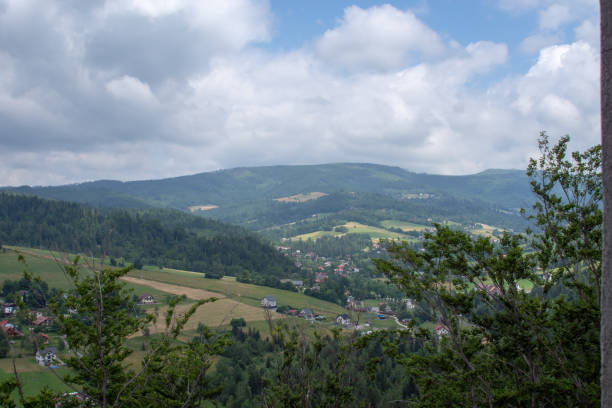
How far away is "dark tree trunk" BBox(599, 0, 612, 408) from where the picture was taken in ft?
11.3

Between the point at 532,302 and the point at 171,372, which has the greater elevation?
the point at 532,302

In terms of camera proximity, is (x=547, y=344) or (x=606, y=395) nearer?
(x=606, y=395)

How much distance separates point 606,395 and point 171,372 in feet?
26.1

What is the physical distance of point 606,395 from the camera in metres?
3.39

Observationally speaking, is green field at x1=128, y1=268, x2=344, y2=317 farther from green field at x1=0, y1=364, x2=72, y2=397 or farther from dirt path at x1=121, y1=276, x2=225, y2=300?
green field at x1=0, y1=364, x2=72, y2=397

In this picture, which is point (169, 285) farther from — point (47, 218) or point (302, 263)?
point (47, 218)

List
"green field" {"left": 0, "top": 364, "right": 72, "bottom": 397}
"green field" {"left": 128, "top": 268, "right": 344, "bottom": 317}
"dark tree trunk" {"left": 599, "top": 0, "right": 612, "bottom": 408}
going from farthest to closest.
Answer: "green field" {"left": 128, "top": 268, "right": 344, "bottom": 317}, "green field" {"left": 0, "top": 364, "right": 72, "bottom": 397}, "dark tree trunk" {"left": 599, "top": 0, "right": 612, "bottom": 408}

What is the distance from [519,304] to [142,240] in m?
139

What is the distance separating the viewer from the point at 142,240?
438ft

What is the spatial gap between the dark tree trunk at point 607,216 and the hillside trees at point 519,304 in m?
4.10

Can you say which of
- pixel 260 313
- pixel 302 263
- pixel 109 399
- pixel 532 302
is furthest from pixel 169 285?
pixel 532 302

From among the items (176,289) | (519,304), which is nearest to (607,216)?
(519,304)

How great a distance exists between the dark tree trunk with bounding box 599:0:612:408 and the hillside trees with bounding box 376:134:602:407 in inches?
161

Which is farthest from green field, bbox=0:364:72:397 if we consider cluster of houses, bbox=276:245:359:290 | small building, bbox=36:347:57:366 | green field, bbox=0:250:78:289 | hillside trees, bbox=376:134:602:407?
cluster of houses, bbox=276:245:359:290
